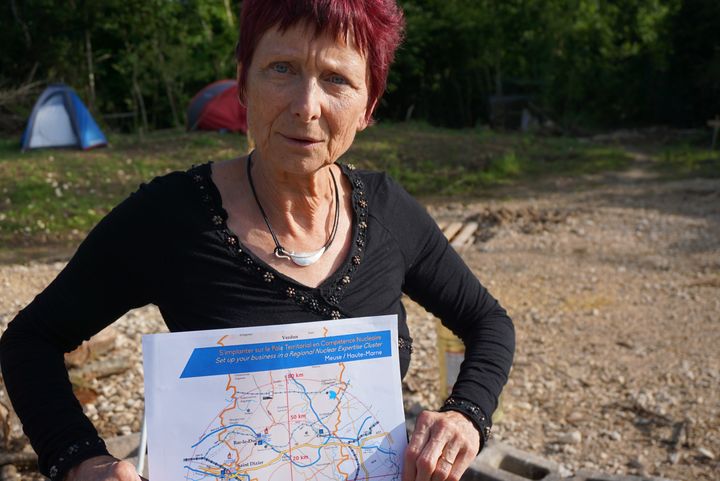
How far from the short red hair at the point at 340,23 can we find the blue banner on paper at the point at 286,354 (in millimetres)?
522

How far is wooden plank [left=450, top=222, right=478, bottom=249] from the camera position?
319 inches

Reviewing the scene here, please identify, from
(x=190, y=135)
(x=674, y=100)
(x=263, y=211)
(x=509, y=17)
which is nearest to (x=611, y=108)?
(x=674, y=100)

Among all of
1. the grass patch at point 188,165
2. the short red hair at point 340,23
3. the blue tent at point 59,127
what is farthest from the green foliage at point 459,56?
the short red hair at point 340,23

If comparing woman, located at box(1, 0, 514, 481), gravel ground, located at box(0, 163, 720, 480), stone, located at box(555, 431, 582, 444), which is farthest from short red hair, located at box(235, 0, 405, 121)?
stone, located at box(555, 431, 582, 444)

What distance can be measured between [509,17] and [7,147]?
45.7 ft

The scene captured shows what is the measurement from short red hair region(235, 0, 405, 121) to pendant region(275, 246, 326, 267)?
327 millimetres

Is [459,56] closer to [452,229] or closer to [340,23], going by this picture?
[452,229]

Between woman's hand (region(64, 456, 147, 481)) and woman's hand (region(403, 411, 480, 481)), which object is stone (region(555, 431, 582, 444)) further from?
woman's hand (region(64, 456, 147, 481))

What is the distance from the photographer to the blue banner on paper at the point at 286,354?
1404mm

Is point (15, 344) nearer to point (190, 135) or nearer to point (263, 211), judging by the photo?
point (263, 211)

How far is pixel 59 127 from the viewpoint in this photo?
13805 mm

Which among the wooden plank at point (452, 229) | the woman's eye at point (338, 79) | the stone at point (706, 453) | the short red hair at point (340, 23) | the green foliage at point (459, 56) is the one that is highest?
the short red hair at point (340, 23)

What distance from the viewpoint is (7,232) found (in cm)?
893

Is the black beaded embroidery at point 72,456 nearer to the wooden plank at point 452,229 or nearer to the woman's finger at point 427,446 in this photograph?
the woman's finger at point 427,446
